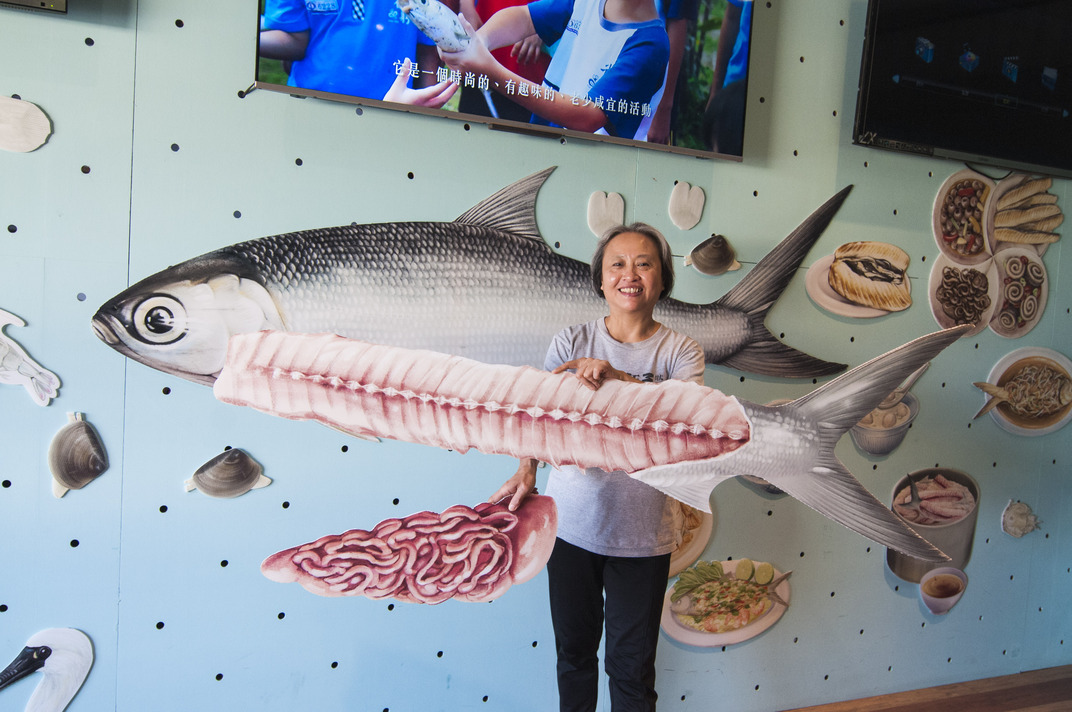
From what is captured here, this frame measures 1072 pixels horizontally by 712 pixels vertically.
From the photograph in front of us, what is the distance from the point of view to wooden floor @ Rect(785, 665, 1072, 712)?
2.10 meters

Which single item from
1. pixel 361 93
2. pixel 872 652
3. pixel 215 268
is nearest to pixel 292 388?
pixel 215 268

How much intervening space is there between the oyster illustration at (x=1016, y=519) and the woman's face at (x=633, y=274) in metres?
1.55

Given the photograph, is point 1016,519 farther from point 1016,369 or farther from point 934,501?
point 1016,369

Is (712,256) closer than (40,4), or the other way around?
(40,4)

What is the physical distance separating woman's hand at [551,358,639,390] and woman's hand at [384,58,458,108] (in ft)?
2.19

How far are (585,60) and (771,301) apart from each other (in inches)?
30.7

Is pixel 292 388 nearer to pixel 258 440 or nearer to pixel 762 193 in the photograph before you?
pixel 258 440

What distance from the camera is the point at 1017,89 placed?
2064 mm

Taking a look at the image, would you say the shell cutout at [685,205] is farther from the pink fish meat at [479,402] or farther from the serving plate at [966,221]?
the serving plate at [966,221]

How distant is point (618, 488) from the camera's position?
1501 mm

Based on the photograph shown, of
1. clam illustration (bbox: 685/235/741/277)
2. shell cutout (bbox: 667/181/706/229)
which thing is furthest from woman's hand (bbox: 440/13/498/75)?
clam illustration (bbox: 685/235/741/277)

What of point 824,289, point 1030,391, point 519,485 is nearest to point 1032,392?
point 1030,391

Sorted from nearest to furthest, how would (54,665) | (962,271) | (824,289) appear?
(54,665), (824,289), (962,271)

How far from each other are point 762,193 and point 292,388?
1327mm
